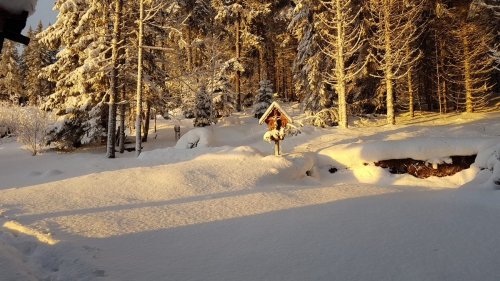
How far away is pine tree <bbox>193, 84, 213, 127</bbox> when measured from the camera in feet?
78.1

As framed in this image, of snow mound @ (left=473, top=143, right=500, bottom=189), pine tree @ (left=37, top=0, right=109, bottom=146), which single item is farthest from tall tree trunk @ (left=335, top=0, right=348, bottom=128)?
pine tree @ (left=37, top=0, right=109, bottom=146)

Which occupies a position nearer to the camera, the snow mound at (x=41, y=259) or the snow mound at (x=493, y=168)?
the snow mound at (x=41, y=259)

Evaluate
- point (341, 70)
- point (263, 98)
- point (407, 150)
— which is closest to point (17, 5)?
point (407, 150)

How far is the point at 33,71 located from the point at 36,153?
3304 centimetres

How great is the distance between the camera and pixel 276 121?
40.9 feet

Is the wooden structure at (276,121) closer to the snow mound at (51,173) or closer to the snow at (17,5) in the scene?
the snow mound at (51,173)

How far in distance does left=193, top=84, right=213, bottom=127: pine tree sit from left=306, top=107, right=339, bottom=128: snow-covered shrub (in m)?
8.10

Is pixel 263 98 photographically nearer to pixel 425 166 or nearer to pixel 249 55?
pixel 249 55

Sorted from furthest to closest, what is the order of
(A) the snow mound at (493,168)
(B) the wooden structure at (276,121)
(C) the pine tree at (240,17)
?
(C) the pine tree at (240,17) → (B) the wooden structure at (276,121) → (A) the snow mound at (493,168)

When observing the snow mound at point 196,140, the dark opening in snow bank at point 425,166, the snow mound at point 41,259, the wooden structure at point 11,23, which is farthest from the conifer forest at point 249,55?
the wooden structure at point 11,23

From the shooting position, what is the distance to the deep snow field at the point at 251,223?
149 inches

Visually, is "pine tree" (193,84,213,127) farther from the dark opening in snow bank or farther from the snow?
the snow

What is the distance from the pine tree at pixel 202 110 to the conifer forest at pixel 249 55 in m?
0.08

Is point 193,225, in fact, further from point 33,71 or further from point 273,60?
point 33,71
